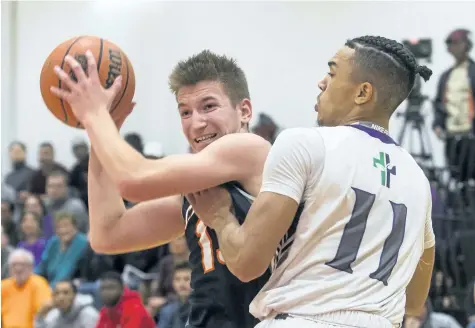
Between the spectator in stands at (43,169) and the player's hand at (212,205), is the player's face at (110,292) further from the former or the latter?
the player's hand at (212,205)

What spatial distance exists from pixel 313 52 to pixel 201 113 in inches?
367

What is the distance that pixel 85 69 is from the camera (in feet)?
9.74

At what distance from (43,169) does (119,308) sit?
15.0 feet

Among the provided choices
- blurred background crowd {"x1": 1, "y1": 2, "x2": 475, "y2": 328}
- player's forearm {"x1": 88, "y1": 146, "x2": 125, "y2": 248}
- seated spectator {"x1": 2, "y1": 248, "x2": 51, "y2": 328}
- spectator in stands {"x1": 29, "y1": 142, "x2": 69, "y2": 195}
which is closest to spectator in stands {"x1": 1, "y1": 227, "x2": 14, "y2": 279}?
blurred background crowd {"x1": 1, "y1": 2, "x2": 475, "y2": 328}

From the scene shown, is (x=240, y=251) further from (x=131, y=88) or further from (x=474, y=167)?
(x=474, y=167)

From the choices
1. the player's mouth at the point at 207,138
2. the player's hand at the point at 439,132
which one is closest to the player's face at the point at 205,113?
the player's mouth at the point at 207,138

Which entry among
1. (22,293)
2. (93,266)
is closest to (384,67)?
(22,293)

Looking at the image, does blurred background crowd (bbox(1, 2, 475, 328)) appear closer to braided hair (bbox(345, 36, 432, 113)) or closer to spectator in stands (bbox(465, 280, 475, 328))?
spectator in stands (bbox(465, 280, 475, 328))

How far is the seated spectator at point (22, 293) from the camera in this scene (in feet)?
28.3

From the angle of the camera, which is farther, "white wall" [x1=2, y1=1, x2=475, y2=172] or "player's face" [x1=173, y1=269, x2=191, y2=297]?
→ "white wall" [x1=2, y1=1, x2=475, y2=172]

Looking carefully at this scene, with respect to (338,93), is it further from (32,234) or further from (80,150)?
(80,150)

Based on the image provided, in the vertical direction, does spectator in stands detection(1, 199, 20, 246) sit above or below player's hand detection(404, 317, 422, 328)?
below

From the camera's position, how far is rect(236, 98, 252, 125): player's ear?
10.6 ft

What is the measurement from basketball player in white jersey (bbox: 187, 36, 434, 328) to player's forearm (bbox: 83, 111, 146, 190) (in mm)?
324
